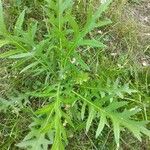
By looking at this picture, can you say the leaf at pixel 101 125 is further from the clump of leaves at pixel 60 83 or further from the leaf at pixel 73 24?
the leaf at pixel 73 24

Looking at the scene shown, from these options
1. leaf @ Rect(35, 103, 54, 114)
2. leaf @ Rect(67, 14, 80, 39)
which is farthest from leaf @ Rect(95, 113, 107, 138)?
leaf @ Rect(67, 14, 80, 39)

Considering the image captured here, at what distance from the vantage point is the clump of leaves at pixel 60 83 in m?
2.33

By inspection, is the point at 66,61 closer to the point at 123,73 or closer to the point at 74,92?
the point at 74,92

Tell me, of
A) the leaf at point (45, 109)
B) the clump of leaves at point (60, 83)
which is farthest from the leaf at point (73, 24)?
the leaf at point (45, 109)

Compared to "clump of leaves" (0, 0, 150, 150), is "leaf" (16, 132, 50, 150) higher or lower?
lower

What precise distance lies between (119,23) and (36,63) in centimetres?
88

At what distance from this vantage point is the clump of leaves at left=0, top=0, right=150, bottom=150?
7.65ft

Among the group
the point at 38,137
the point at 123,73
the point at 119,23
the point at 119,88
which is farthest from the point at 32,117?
the point at 119,23

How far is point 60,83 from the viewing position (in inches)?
101

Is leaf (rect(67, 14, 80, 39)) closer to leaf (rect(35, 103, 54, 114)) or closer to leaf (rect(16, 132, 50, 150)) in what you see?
leaf (rect(35, 103, 54, 114))

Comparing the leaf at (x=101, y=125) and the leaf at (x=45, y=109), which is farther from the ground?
the leaf at (x=45, y=109)

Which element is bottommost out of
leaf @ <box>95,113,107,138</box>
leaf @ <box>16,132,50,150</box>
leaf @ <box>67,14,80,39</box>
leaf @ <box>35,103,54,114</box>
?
leaf @ <box>16,132,50,150</box>

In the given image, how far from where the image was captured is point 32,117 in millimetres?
2500

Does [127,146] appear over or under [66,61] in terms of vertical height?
under
